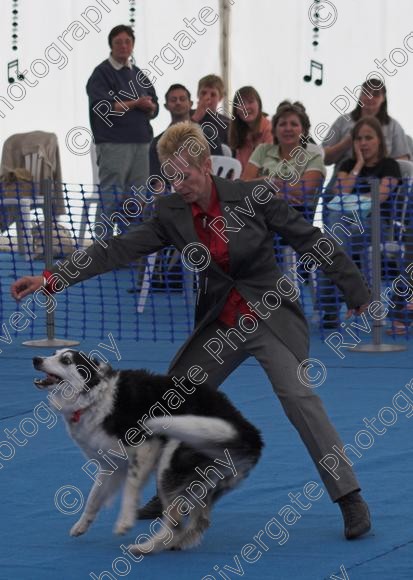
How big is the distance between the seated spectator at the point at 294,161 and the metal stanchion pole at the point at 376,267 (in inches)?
21.4

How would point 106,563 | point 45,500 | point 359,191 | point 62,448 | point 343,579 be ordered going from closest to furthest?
1. point 343,579
2. point 106,563
3. point 45,500
4. point 62,448
5. point 359,191

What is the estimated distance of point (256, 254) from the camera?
4066mm

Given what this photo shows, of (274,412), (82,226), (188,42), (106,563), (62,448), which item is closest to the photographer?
(106,563)

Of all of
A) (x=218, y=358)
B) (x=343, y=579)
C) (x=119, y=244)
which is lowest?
(x=343, y=579)

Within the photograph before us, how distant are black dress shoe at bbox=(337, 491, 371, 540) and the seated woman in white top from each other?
18.7 ft

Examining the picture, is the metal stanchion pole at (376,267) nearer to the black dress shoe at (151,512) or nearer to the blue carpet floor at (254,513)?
the blue carpet floor at (254,513)

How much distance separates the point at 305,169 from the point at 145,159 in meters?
2.93

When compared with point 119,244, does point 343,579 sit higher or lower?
lower

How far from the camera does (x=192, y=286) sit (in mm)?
8781

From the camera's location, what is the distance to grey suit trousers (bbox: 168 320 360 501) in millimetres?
3951

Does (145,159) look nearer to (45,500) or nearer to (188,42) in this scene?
(188,42)

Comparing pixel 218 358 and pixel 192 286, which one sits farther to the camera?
pixel 192 286

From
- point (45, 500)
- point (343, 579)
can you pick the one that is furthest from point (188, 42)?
point (343, 579)

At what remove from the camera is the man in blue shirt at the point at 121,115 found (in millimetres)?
10539
